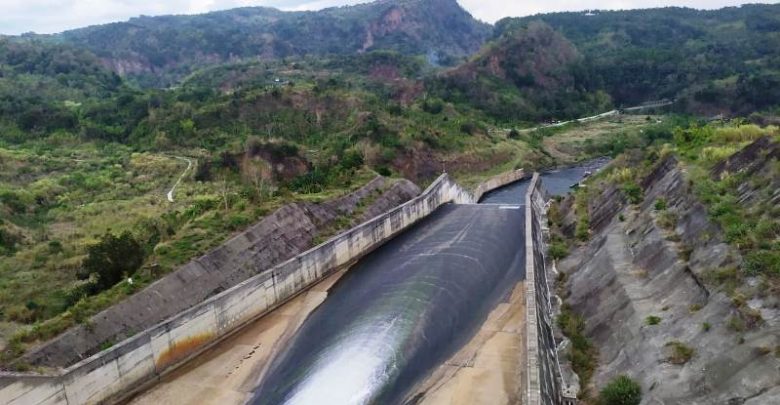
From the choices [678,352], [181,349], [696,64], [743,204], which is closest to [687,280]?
[678,352]

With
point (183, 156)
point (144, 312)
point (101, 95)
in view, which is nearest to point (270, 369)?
point (144, 312)

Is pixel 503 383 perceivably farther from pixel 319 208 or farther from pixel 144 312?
pixel 319 208

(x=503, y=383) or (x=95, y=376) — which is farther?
(x=503, y=383)

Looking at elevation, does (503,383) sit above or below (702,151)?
below

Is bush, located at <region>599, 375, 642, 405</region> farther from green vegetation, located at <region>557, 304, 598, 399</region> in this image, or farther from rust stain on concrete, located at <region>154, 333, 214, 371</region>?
rust stain on concrete, located at <region>154, 333, 214, 371</region>

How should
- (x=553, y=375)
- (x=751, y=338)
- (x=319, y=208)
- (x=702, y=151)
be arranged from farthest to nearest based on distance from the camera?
1. (x=319, y=208)
2. (x=702, y=151)
3. (x=553, y=375)
4. (x=751, y=338)

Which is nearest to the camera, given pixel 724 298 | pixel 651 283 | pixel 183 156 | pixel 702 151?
pixel 724 298
